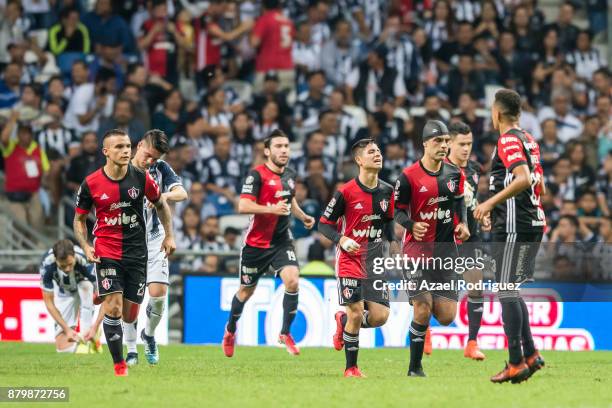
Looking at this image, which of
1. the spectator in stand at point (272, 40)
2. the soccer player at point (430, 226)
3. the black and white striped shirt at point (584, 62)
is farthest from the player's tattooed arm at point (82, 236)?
the black and white striped shirt at point (584, 62)

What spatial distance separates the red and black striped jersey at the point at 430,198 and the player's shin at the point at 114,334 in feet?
9.80

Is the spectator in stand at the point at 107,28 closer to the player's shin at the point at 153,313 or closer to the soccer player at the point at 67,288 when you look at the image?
the soccer player at the point at 67,288

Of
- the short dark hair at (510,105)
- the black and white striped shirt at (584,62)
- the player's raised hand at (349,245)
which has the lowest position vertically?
the player's raised hand at (349,245)

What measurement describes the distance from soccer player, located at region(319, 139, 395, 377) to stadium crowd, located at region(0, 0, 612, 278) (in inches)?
296

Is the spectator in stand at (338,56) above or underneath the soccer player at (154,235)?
above

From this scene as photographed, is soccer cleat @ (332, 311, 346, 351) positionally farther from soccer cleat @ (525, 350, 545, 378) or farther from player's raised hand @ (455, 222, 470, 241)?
soccer cleat @ (525, 350, 545, 378)

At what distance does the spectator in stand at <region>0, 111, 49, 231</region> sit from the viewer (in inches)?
860

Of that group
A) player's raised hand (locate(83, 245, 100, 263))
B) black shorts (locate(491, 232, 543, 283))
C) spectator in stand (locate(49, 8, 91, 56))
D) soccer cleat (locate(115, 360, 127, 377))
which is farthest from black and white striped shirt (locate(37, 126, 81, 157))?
black shorts (locate(491, 232, 543, 283))

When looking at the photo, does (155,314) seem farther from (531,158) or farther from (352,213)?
(531,158)

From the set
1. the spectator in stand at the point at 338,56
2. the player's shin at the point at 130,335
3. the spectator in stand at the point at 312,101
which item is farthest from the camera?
the spectator in stand at the point at 338,56

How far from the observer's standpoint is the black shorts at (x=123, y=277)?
42.2ft

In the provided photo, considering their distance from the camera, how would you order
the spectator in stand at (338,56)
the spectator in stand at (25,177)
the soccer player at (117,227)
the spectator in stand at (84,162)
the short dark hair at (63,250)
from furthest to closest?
the spectator in stand at (338,56) → the spectator in stand at (25,177) → the spectator in stand at (84,162) → the short dark hair at (63,250) → the soccer player at (117,227)

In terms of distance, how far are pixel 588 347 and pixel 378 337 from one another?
119 inches

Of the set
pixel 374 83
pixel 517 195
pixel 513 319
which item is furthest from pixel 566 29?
pixel 513 319
